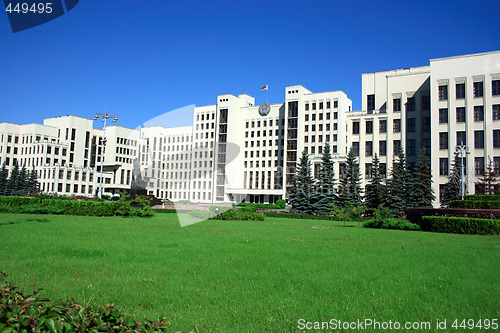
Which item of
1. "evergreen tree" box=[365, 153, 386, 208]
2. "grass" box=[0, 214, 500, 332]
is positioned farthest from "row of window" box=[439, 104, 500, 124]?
"grass" box=[0, 214, 500, 332]

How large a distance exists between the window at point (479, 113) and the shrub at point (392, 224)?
3110cm

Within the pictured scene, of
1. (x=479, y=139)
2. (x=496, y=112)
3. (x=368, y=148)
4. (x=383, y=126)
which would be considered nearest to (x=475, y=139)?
(x=479, y=139)

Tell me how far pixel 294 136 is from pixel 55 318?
70.3 meters

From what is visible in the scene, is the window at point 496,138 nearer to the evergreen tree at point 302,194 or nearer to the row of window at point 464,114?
the row of window at point 464,114

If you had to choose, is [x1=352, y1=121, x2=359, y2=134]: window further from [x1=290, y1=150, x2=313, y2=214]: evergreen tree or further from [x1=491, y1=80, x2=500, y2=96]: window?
[x1=491, y1=80, x2=500, y2=96]: window

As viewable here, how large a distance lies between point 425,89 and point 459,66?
7002 millimetres

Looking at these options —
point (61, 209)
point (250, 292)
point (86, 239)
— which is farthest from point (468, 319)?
point (61, 209)

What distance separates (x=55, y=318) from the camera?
2.70 meters

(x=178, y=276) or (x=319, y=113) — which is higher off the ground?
(x=319, y=113)

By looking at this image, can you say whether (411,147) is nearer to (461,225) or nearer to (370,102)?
(370,102)

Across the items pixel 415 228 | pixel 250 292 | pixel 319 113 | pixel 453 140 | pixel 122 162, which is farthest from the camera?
pixel 122 162

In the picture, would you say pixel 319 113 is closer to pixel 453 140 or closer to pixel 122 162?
pixel 453 140

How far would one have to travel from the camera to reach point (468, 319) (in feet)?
14.7

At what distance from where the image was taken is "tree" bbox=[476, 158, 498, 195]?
121ft
